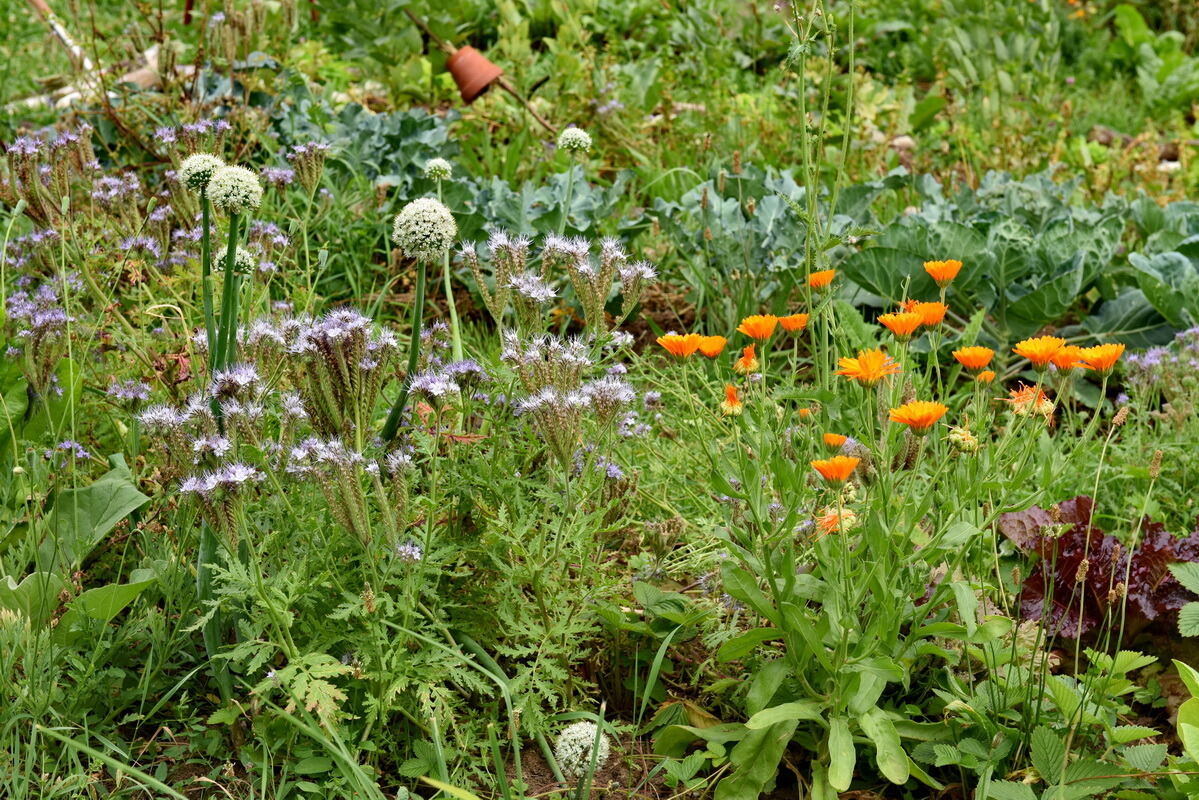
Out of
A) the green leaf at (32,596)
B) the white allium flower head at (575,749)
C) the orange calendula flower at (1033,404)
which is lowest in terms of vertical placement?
the white allium flower head at (575,749)

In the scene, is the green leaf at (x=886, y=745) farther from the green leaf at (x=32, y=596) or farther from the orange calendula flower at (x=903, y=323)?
the green leaf at (x=32, y=596)

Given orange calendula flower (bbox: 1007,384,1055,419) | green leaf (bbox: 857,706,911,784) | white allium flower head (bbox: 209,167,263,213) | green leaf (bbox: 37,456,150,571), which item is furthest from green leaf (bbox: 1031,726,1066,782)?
green leaf (bbox: 37,456,150,571)

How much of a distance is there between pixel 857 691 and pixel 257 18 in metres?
3.64

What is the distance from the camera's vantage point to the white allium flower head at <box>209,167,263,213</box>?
6.17 feet

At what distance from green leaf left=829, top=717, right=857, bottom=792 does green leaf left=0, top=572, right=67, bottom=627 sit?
1424 mm

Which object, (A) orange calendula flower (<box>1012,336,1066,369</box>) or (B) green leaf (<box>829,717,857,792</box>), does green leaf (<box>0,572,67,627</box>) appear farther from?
(A) orange calendula flower (<box>1012,336,1066,369</box>)

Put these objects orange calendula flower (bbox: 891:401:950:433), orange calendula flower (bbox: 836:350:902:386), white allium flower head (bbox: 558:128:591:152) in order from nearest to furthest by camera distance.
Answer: orange calendula flower (bbox: 891:401:950:433) < orange calendula flower (bbox: 836:350:902:386) < white allium flower head (bbox: 558:128:591:152)

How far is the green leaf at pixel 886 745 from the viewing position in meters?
1.92

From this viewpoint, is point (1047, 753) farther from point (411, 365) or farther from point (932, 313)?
point (411, 365)

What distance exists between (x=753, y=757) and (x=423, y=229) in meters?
1.08

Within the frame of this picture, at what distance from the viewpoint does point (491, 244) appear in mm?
2326

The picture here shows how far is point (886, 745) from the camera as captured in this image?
6.38ft

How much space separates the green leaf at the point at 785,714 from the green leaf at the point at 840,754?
0.04 metres

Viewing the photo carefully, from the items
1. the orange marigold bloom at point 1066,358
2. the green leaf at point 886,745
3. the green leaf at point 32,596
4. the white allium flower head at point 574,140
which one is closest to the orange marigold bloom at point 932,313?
the orange marigold bloom at point 1066,358
